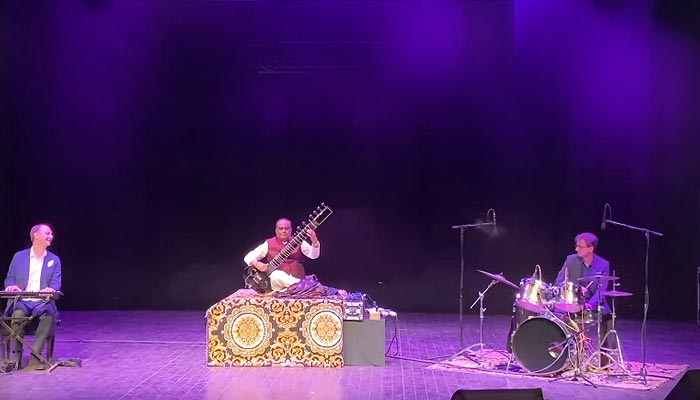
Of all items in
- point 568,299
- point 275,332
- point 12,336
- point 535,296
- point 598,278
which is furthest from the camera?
point 275,332

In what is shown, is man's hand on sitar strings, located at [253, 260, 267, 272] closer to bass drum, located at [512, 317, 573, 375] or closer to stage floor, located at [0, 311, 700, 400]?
stage floor, located at [0, 311, 700, 400]

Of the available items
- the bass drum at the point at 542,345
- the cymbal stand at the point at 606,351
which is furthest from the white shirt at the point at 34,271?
the cymbal stand at the point at 606,351

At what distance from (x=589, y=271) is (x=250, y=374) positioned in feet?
10.7

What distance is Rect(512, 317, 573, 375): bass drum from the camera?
6.46 metres

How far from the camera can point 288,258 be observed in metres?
7.76

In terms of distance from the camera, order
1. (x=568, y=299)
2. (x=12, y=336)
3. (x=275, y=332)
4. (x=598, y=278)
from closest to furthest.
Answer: (x=598, y=278) → (x=568, y=299) → (x=12, y=336) → (x=275, y=332)

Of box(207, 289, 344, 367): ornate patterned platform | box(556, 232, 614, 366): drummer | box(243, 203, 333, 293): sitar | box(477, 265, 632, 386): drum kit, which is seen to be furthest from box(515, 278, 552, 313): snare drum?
box(243, 203, 333, 293): sitar

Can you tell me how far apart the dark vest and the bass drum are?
229 centimetres

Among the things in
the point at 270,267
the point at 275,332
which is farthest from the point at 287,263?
the point at 275,332

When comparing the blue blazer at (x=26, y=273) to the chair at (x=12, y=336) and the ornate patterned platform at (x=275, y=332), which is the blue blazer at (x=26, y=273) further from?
the ornate patterned platform at (x=275, y=332)

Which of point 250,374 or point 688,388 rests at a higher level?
A: point 688,388

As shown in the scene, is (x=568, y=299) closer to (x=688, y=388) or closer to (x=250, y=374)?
(x=250, y=374)

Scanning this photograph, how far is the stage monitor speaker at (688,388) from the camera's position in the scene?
3.13 metres

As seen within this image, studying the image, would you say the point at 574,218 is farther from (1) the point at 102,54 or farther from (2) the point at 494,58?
(1) the point at 102,54
